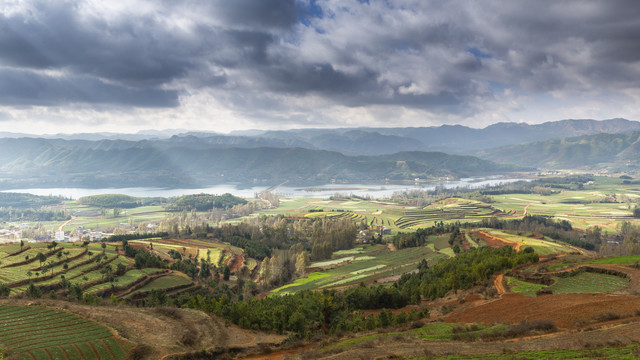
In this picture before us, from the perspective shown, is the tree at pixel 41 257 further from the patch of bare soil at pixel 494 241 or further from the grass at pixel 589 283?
the patch of bare soil at pixel 494 241

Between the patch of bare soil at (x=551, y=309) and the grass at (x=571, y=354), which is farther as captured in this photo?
the patch of bare soil at (x=551, y=309)

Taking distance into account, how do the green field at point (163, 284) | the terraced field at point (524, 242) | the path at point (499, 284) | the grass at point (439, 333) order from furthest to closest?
the terraced field at point (524, 242)
the green field at point (163, 284)
the path at point (499, 284)
the grass at point (439, 333)

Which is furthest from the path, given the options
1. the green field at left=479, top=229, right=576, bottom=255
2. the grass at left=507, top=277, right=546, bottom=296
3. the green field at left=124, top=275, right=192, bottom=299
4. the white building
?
the white building

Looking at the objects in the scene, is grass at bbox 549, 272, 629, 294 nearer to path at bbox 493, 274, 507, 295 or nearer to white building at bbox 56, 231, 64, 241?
path at bbox 493, 274, 507, 295

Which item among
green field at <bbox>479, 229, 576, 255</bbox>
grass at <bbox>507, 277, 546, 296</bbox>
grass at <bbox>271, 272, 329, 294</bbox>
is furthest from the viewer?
grass at <bbox>271, 272, 329, 294</bbox>

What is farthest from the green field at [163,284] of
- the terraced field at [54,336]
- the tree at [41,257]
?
the terraced field at [54,336]


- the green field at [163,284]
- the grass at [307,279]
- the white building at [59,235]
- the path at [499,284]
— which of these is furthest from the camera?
the white building at [59,235]

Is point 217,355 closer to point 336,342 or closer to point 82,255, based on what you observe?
point 336,342
